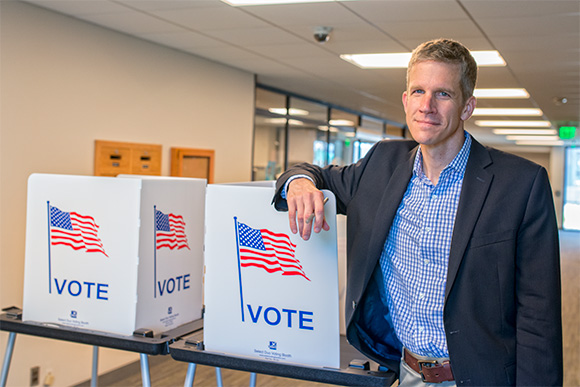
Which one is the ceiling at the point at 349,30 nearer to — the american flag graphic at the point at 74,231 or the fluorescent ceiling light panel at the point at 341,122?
the american flag graphic at the point at 74,231


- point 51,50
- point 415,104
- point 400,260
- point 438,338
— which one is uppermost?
point 51,50

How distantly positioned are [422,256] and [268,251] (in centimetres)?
43

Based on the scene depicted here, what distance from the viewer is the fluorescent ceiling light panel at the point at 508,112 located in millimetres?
8633

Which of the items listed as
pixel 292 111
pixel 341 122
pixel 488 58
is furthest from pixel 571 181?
pixel 488 58

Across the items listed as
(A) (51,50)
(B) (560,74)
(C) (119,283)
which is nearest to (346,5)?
(A) (51,50)

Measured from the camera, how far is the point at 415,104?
1.61 metres

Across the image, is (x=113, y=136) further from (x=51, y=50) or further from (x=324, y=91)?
(x=324, y=91)

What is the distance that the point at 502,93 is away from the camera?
23.0 feet

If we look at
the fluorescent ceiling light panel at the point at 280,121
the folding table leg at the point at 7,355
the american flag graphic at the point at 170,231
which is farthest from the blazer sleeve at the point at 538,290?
the fluorescent ceiling light panel at the point at 280,121

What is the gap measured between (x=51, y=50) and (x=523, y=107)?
21.2 feet

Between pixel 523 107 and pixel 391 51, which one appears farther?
pixel 523 107

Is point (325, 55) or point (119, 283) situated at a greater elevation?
point (325, 55)

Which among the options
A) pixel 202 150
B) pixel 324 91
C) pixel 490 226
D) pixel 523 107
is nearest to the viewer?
pixel 490 226

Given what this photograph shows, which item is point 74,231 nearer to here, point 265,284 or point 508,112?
point 265,284
